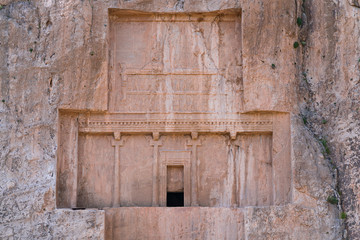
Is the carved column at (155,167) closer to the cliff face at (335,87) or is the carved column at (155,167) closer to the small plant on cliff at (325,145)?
the cliff face at (335,87)

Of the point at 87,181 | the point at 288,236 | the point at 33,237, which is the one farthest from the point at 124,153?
the point at 288,236

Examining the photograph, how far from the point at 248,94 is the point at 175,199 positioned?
300 centimetres

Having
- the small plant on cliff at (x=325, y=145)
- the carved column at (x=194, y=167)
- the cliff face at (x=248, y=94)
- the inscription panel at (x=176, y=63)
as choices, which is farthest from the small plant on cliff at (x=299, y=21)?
the carved column at (x=194, y=167)

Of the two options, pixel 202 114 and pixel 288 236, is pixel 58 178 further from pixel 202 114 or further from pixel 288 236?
pixel 288 236

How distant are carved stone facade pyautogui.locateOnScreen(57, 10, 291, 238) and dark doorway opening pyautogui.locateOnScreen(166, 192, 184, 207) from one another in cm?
76

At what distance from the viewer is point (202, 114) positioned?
15.0 meters

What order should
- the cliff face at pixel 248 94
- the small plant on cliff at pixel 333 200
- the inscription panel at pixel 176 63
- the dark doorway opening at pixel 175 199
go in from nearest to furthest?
1. the cliff face at pixel 248 94
2. the small plant on cliff at pixel 333 200
3. the inscription panel at pixel 176 63
4. the dark doorway opening at pixel 175 199

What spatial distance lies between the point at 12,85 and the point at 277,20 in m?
5.67

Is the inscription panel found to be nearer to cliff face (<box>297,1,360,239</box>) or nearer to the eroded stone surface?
cliff face (<box>297,1,360,239</box>)

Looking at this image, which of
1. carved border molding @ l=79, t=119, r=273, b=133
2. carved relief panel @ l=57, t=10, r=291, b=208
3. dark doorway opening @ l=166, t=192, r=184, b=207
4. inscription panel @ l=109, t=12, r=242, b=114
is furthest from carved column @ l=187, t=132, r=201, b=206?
dark doorway opening @ l=166, t=192, r=184, b=207

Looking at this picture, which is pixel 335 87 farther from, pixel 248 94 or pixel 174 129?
pixel 174 129

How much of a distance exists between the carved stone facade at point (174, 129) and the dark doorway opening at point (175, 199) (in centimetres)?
76

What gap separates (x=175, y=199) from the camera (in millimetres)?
15875

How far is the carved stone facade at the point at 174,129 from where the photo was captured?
48.7 feet
